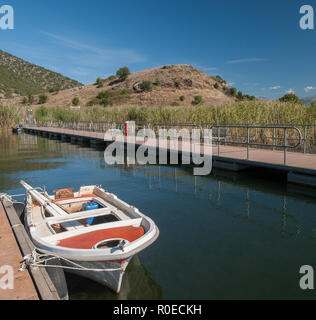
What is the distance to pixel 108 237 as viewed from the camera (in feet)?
13.4

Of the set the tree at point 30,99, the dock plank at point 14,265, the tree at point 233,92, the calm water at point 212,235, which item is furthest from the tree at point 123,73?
the dock plank at point 14,265

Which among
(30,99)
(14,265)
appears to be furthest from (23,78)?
(14,265)

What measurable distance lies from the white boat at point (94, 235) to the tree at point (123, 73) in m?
74.5

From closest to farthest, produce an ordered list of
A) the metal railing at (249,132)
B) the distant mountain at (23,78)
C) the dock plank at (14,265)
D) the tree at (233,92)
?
the dock plank at (14,265)
the metal railing at (249,132)
the tree at (233,92)
the distant mountain at (23,78)

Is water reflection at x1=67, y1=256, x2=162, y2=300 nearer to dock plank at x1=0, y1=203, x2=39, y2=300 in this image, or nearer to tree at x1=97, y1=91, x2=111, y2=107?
dock plank at x1=0, y1=203, x2=39, y2=300

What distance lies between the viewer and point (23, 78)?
300 ft

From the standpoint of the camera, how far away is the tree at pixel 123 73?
77.6 metres

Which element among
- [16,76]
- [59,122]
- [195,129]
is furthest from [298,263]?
[16,76]

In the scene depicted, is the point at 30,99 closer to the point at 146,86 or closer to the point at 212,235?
the point at 146,86

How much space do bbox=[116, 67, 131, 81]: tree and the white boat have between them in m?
74.5

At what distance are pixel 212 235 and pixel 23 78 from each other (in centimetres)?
9689

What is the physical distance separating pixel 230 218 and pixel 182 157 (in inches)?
233

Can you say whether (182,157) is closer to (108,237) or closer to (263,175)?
(263,175)

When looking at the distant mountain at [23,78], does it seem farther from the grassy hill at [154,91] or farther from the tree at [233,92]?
the tree at [233,92]
